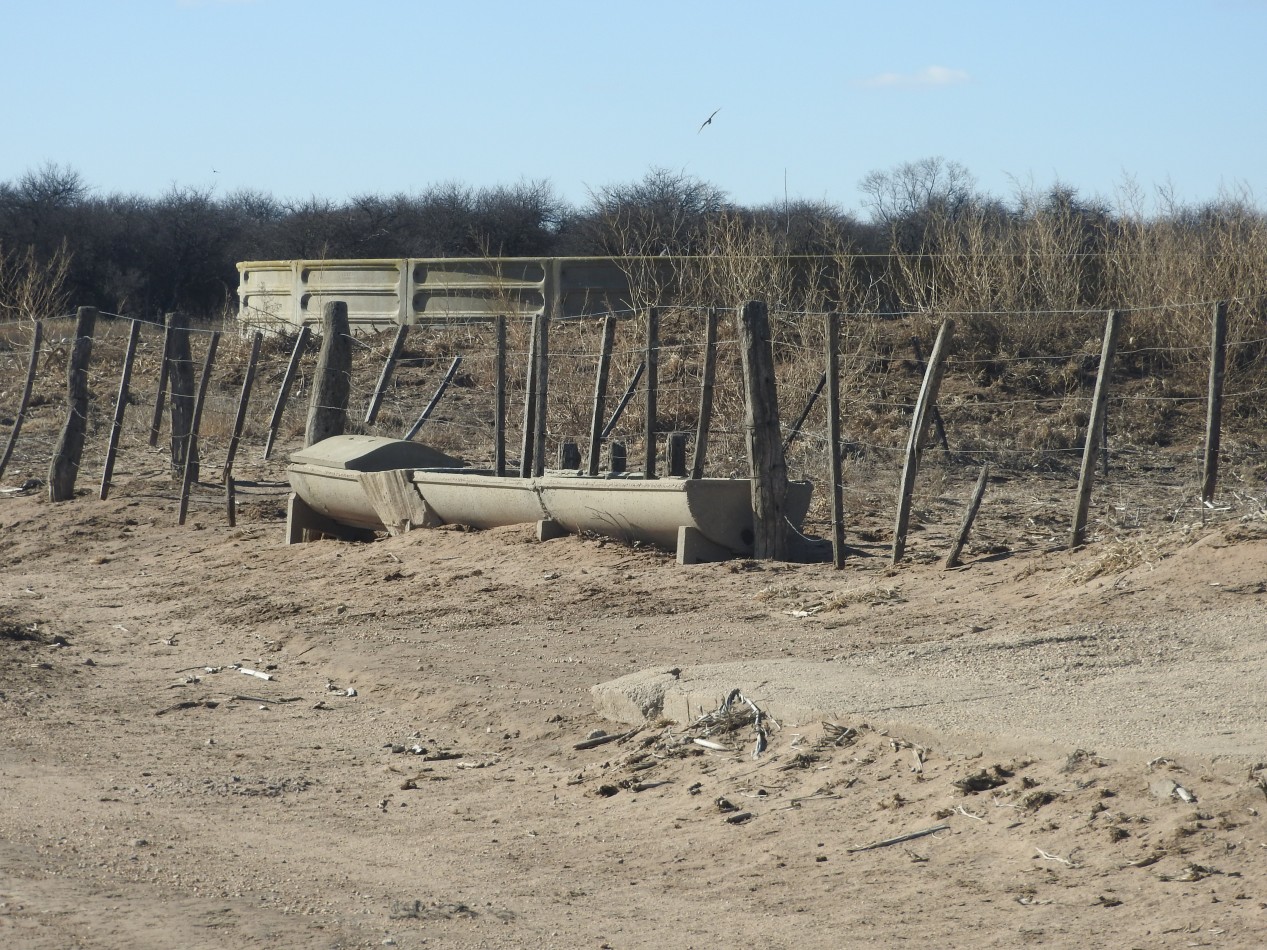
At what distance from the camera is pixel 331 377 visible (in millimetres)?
13719

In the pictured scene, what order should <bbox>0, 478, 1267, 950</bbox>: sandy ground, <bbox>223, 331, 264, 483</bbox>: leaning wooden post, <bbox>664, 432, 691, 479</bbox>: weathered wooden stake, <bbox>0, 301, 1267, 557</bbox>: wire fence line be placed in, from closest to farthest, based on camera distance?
1. <bbox>0, 478, 1267, 950</bbox>: sandy ground
2. <bbox>664, 432, 691, 479</bbox>: weathered wooden stake
3. <bbox>223, 331, 264, 483</bbox>: leaning wooden post
4. <bbox>0, 301, 1267, 557</bbox>: wire fence line

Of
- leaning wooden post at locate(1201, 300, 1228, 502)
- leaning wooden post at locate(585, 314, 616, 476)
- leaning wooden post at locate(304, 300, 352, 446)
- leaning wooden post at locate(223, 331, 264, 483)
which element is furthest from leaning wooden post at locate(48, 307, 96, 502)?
leaning wooden post at locate(1201, 300, 1228, 502)

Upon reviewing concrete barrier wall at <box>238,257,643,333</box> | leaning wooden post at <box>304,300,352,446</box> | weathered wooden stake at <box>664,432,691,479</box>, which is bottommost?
weathered wooden stake at <box>664,432,691,479</box>

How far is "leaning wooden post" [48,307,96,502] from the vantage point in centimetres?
1514

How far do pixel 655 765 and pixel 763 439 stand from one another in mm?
4574

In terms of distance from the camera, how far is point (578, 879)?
469cm

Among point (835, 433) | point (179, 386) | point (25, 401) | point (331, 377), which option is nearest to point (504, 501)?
point (835, 433)

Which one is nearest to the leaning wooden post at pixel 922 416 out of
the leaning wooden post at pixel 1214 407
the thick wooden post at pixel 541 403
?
the leaning wooden post at pixel 1214 407

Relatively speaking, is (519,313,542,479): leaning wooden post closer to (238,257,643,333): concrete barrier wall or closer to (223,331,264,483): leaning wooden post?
(223,331,264,483): leaning wooden post

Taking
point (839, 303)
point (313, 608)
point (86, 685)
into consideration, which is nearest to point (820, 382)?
point (839, 303)

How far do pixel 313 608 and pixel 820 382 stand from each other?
6.79 metres

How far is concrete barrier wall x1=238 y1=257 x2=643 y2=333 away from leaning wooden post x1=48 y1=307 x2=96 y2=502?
246 inches

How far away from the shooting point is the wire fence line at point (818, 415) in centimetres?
1420

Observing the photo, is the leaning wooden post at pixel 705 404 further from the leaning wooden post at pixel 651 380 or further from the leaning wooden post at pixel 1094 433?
the leaning wooden post at pixel 1094 433
